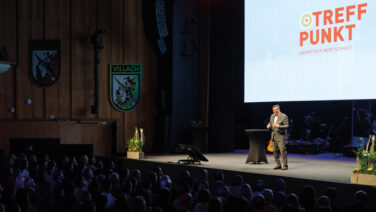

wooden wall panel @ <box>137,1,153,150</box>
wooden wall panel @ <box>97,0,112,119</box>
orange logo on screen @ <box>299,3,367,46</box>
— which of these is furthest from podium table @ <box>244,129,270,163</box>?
wooden wall panel @ <box>97,0,112,119</box>

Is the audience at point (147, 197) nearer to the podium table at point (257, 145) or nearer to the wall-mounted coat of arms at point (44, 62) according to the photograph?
the podium table at point (257, 145)

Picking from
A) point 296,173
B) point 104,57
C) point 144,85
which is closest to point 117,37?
point 104,57

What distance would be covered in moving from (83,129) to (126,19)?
3.48 meters

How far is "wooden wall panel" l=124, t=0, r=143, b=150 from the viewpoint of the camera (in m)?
13.8

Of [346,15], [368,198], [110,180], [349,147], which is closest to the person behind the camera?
[110,180]

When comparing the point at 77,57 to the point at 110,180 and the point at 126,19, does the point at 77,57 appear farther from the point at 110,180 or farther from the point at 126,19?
the point at 110,180

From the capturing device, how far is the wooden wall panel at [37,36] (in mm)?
13125

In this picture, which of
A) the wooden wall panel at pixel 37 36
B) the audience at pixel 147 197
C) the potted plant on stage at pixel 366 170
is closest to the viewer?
the audience at pixel 147 197

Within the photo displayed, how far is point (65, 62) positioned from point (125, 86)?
72.0 inches

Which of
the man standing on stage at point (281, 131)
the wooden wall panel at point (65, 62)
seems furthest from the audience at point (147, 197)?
the wooden wall panel at point (65, 62)

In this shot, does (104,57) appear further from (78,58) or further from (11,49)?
(11,49)

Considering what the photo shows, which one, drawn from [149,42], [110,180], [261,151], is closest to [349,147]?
[261,151]

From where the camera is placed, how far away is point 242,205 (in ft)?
13.7

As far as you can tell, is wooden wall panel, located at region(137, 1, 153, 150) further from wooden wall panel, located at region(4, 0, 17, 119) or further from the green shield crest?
wooden wall panel, located at region(4, 0, 17, 119)
